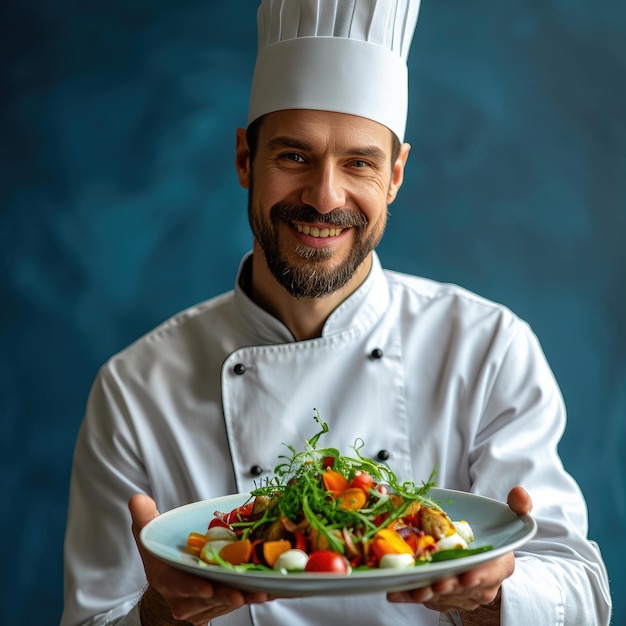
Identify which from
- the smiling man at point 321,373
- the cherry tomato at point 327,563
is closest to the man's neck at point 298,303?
the smiling man at point 321,373

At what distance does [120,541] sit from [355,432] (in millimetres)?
624

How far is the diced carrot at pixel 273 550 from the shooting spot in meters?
1.25

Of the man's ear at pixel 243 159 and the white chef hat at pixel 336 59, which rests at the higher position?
the white chef hat at pixel 336 59

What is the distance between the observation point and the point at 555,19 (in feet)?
9.39

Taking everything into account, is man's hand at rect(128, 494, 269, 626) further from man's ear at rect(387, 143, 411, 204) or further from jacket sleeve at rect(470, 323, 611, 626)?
man's ear at rect(387, 143, 411, 204)

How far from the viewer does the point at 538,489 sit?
6.48ft

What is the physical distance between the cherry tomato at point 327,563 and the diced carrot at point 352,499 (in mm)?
128

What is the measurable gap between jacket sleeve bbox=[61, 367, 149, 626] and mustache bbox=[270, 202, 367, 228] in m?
0.61

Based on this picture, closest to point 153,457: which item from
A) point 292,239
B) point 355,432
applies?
point 355,432

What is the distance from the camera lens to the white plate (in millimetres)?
1117

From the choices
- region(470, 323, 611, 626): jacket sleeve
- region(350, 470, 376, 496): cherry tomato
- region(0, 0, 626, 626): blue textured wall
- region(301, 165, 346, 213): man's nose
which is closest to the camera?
region(350, 470, 376, 496): cherry tomato

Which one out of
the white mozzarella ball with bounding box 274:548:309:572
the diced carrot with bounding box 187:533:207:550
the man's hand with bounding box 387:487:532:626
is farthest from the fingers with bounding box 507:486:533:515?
the diced carrot with bounding box 187:533:207:550

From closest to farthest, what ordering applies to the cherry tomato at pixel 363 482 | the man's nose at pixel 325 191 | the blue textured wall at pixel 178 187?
the cherry tomato at pixel 363 482 → the man's nose at pixel 325 191 → the blue textured wall at pixel 178 187

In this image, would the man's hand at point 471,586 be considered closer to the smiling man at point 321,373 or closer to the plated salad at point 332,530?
the plated salad at point 332,530
